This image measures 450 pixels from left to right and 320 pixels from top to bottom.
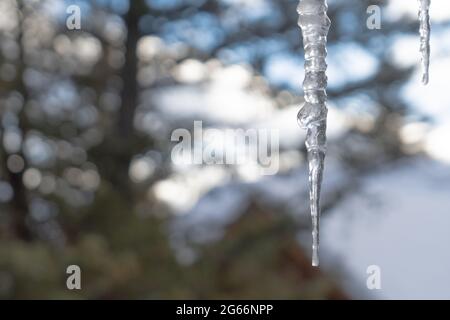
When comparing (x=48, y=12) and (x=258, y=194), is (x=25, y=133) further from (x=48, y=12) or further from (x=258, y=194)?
(x=258, y=194)

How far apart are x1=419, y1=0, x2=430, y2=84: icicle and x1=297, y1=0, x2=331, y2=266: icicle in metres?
0.06

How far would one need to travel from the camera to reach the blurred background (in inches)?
138

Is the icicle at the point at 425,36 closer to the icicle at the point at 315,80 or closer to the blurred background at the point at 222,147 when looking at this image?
the icicle at the point at 315,80

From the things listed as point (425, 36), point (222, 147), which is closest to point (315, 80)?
point (425, 36)

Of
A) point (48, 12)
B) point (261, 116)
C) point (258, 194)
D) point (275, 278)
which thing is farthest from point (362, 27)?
point (48, 12)

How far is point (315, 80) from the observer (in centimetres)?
44

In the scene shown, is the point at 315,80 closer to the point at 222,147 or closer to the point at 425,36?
the point at 425,36

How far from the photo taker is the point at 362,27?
151 inches

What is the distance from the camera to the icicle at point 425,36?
440 millimetres

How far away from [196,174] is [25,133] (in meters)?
1.02

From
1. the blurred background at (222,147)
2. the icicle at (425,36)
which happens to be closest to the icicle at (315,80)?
the icicle at (425,36)

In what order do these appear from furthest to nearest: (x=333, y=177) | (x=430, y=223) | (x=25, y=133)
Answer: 1. (x=430, y=223)
2. (x=333, y=177)
3. (x=25, y=133)

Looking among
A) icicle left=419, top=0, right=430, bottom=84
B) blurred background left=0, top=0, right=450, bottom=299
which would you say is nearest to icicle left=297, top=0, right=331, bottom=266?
icicle left=419, top=0, right=430, bottom=84
